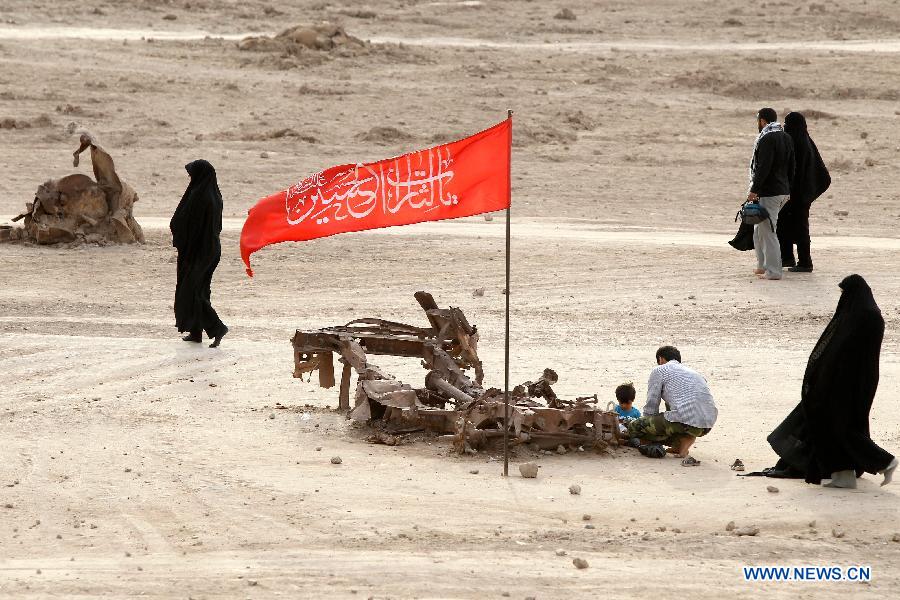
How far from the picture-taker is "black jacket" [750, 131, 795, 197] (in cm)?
1694

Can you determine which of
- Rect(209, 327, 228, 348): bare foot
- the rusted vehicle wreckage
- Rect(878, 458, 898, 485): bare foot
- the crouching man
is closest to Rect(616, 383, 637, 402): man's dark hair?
the crouching man

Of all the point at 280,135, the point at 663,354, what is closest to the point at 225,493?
the point at 663,354

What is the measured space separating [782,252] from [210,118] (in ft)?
44.6

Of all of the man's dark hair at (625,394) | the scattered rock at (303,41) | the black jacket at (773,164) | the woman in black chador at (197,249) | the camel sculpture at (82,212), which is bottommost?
the man's dark hair at (625,394)

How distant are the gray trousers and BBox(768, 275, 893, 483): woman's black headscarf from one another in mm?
7910

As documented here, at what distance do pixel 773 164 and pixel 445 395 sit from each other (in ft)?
24.9

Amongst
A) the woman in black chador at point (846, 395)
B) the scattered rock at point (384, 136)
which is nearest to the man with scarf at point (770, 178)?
the woman in black chador at point (846, 395)

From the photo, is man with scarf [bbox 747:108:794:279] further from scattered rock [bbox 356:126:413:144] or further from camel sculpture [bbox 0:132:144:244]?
scattered rock [bbox 356:126:413:144]

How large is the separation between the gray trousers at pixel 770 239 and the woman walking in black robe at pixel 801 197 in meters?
0.37

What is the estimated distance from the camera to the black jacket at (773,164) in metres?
16.9

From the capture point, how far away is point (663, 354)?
10.4 metres

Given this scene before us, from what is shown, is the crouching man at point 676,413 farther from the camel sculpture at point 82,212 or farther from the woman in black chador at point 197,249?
the camel sculpture at point 82,212

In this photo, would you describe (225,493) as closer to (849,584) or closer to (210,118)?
(849,584)

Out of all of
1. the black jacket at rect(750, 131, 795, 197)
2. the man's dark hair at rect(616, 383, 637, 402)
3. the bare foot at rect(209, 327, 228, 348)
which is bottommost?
the man's dark hair at rect(616, 383, 637, 402)
